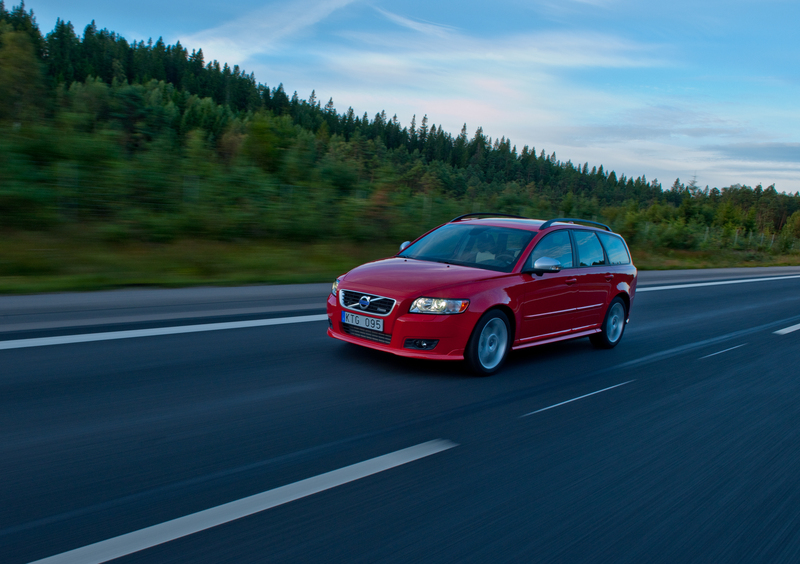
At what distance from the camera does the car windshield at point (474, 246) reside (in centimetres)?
682

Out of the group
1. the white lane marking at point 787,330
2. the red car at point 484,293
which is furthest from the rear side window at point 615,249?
the white lane marking at point 787,330

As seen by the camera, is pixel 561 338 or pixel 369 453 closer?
pixel 369 453

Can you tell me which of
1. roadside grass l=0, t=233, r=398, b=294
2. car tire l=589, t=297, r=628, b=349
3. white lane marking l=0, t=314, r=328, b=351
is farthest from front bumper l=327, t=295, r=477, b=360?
roadside grass l=0, t=233, r=398, b=294

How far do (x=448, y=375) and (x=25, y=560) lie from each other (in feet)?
13.6

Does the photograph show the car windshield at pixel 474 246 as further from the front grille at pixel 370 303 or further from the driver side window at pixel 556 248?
the front grille at pixel 370 303

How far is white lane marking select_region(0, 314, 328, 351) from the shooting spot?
6.37 m

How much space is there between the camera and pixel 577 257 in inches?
301

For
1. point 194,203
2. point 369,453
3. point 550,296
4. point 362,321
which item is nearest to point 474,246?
point 550,296

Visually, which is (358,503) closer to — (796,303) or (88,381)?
(88,381)

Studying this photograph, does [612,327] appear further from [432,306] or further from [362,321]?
[362,321]

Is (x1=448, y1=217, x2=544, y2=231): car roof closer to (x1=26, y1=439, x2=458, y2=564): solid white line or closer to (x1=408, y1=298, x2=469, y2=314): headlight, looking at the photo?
(x1=408, y1=298, x2=469, y2=314): headlight

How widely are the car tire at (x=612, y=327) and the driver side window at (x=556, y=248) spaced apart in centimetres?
121

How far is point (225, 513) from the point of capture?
314 cm

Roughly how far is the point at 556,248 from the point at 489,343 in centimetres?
173
